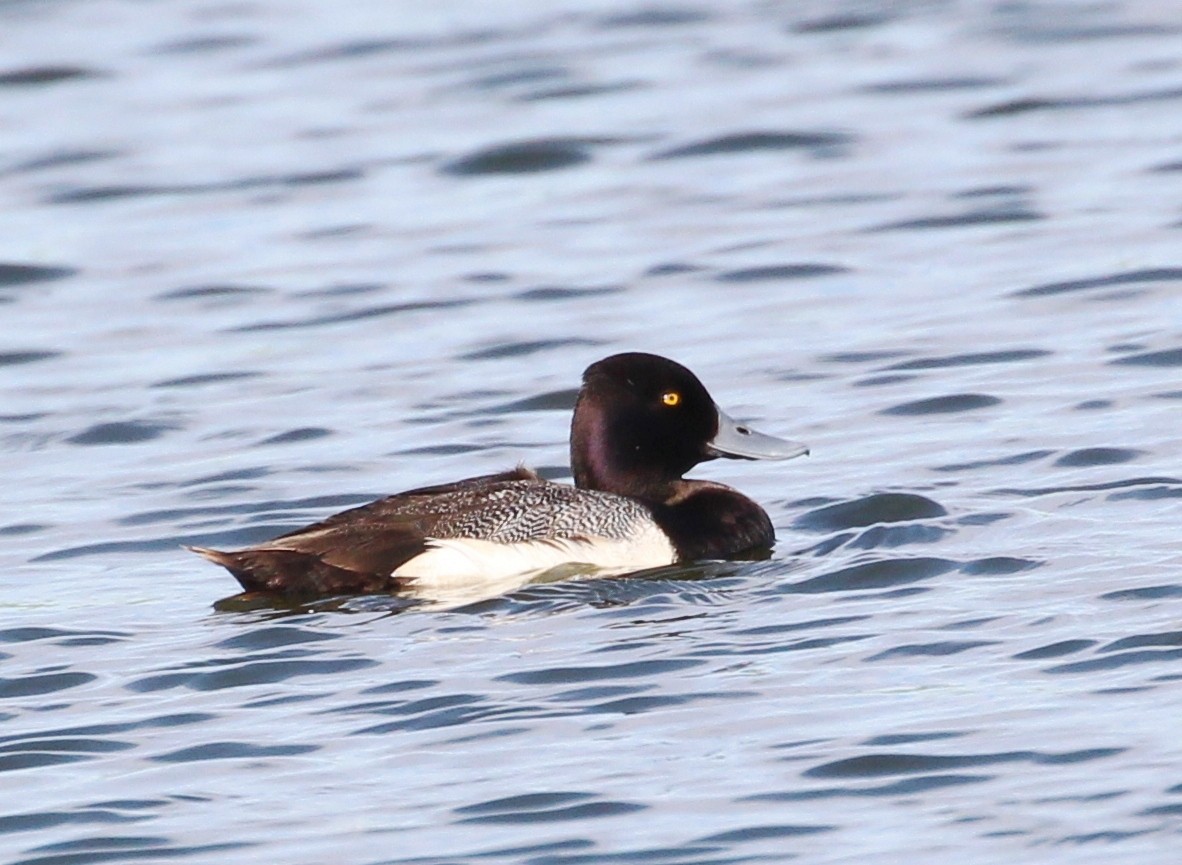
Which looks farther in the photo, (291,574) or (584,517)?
(584,517)

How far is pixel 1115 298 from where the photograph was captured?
1427 centimetres

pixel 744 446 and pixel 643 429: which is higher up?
pixel 643 429

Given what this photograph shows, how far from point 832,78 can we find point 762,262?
5.35 meters

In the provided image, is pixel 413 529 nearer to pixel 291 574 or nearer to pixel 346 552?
pixel 346 552

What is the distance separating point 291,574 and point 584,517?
1.12 meters

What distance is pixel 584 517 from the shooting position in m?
9.75

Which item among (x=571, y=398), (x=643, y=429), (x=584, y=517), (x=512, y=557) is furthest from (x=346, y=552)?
(x=571, y=398)

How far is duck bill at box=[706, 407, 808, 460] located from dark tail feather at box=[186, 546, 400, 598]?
1.80 metres

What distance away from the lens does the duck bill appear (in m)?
10.5

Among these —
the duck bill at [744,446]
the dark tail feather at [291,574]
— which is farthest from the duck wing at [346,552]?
the duck bill at [744,446]

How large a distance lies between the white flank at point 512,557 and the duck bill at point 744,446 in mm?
834

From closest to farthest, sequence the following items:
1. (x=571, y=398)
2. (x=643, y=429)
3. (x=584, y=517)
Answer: (x=584, y=517), (x=643, y=429), (x=571, y=398)

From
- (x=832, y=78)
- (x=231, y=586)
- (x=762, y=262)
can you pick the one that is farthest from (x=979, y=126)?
(x=231, y=586)

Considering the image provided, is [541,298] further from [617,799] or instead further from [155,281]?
[617,799]
